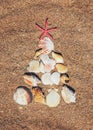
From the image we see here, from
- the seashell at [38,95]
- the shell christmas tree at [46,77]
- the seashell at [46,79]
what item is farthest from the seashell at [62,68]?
the seashell at [38,95]

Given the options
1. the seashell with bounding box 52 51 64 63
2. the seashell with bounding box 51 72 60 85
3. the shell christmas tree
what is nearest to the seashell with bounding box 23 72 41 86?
the shell christmas tree

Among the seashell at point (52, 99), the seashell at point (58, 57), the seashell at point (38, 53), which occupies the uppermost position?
the seashell at point (38, 53)

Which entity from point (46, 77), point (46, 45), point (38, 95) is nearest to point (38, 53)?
point (46, 45)

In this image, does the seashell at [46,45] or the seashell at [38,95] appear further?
the seashell at [46,45]

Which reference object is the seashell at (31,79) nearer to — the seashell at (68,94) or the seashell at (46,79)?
the seashell at (46,79)

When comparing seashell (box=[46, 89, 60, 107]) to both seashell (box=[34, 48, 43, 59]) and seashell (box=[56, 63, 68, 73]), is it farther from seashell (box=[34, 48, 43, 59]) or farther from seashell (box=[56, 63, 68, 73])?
seashell (box=[34, 48, 43, 59])

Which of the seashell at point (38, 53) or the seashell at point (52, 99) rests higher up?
the seashell at point (38, 53)

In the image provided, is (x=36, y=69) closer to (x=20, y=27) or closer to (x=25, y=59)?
(x=25, y=59)

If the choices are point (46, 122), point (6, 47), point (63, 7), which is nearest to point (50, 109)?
point (46, 122)
